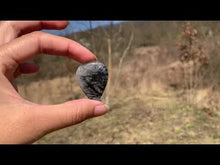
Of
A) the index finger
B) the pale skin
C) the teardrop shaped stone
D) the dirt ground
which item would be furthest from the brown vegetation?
the pale skin

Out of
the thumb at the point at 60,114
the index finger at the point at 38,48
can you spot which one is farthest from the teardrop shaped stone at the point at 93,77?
the thumb at the point at 60,114

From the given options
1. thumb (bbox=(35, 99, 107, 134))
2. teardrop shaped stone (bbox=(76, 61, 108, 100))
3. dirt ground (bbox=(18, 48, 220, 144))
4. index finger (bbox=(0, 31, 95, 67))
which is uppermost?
index finger (bbox=(0, 31, 95, 67))

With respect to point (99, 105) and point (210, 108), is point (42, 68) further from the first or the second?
point (99, 105)

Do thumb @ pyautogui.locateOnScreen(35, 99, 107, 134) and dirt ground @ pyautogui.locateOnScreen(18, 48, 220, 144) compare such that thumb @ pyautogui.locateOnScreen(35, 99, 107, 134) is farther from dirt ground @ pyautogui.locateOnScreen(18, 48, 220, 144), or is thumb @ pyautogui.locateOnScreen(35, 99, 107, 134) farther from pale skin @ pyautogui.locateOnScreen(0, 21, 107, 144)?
dirt ground @ pyautogui.locateOnScreen(18, 48, 220, 144)

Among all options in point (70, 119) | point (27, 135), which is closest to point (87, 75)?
point (70, 119)

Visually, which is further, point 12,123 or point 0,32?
point 0,32
